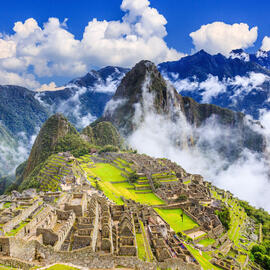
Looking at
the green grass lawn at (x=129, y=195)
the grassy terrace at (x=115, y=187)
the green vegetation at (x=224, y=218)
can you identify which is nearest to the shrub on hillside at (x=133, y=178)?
the grassy terrace at (x=115, y=187)

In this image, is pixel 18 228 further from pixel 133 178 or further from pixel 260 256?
pixel 133 178

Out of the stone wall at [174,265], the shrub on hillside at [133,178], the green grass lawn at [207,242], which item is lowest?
the stone wall at [174,265]

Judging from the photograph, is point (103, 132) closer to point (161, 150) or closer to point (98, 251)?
point (161, 150)

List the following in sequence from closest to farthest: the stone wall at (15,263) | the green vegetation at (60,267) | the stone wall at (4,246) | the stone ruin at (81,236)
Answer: the stone wall at (15,263), the green vegetation at (60,267), the stone wall at (4,246), the stone ruin at (81,236)

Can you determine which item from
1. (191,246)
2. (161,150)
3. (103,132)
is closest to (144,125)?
(161,150)

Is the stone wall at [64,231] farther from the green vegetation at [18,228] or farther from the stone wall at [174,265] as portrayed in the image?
the stone wall at [174,265]
